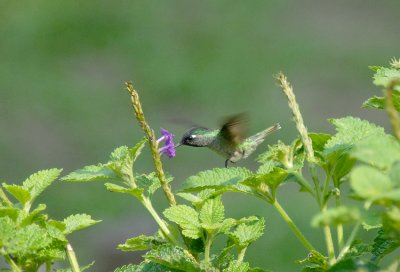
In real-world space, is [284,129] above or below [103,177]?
below

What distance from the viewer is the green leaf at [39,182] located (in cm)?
155

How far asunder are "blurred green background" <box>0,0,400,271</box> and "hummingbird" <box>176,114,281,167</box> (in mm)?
4199

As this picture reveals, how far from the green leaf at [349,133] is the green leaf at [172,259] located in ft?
0.87

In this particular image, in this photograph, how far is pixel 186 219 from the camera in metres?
1.43

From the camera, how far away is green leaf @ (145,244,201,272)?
1.32 metres

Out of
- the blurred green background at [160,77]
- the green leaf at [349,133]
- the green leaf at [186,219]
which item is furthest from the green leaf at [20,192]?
the blurred green background at [160,77]

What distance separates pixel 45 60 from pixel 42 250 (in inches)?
328

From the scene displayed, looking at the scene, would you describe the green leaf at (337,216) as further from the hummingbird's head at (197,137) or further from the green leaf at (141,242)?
the hummingbird's head at (197,137)

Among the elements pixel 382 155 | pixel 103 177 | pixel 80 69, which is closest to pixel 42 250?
pixel 103 177

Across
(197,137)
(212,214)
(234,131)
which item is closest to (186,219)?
(212,214)

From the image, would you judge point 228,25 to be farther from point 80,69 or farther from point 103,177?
point 103,177

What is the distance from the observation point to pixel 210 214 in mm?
1412

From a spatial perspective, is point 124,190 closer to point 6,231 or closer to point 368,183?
point 6,231

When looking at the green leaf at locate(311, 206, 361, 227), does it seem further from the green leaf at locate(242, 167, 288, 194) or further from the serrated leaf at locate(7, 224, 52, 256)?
the serrated leaf at locate(7, 224, 52, 256)
